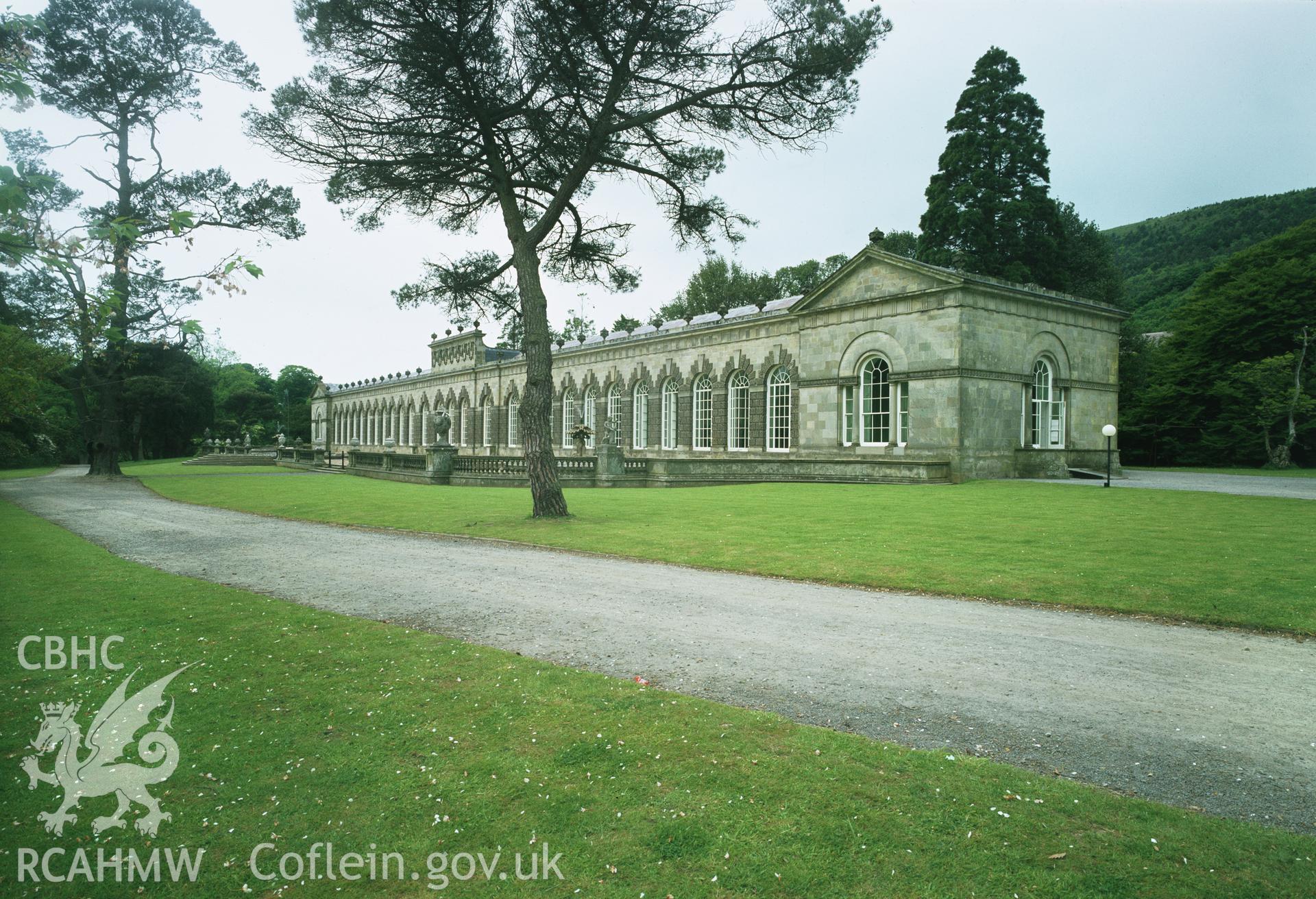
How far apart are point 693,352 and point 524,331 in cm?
2276

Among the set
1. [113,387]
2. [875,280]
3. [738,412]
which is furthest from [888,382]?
[113,387]

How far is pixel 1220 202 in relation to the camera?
82.5m

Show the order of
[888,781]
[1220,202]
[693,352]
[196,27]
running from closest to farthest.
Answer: [888,781]
[196,27]
[693,352]
[1220,202]

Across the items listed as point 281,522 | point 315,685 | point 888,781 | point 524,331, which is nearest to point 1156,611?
point 888,781

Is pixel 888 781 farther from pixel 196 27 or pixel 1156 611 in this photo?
pixel 196 27

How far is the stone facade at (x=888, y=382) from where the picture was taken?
25406 mm

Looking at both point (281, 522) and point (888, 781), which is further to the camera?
point (281, 522)

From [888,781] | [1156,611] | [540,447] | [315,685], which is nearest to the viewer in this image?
[888,781]

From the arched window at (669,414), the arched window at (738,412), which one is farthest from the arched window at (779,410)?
the arched window at (669,414)

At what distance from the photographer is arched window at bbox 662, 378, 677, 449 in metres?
40.1

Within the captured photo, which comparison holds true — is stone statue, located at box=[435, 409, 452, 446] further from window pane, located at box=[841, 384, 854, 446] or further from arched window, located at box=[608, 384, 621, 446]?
window pane, located at box=[841, 384, 854, 446]

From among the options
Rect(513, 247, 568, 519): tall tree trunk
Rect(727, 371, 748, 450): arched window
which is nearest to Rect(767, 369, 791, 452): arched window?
Rect(727, 371, 748, 450): arched window

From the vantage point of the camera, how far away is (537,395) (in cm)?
1578

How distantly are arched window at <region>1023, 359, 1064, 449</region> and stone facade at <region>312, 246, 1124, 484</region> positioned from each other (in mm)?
63
